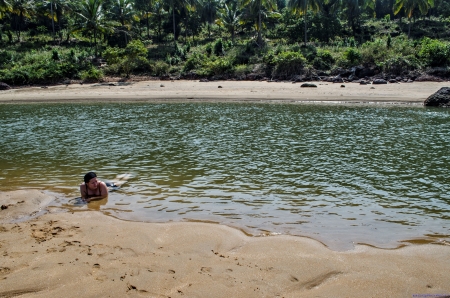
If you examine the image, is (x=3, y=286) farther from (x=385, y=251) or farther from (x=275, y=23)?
(x=275, y=23)

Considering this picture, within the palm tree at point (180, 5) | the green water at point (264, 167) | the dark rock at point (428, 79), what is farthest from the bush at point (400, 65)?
the palm tree at point (180, 5)

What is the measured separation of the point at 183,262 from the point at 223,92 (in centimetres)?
2807

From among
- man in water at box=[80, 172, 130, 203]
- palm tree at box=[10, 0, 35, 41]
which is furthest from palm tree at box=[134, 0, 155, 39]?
man in water at box=[80, 172, 130, 203]

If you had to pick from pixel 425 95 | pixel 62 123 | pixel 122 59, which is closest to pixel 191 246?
pixel 62 123

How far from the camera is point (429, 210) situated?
8781 mm

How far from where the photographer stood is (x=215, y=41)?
5234cm

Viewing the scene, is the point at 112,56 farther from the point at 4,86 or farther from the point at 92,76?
the point at 4,86

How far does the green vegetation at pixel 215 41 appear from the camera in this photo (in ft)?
130

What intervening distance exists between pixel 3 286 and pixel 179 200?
471 centimetres

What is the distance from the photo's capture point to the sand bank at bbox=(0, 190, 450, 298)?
5395mm

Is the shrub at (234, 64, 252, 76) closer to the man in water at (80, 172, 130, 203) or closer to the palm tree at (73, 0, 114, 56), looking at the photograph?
the palm tree at (73, 0, 114, 56)

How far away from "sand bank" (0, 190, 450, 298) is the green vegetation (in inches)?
1302

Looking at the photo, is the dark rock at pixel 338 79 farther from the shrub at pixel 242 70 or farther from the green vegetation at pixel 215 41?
the shrub at pixel 242 70

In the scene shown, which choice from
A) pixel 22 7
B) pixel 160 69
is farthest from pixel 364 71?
pixel 22 7
